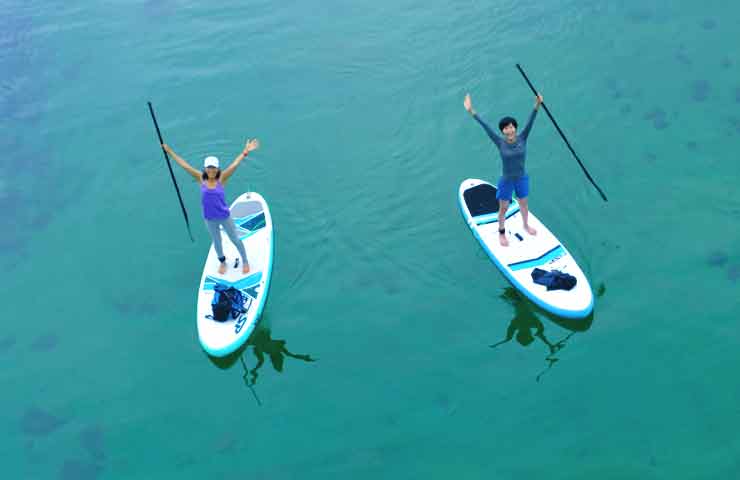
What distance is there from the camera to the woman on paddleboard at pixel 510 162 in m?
11.5

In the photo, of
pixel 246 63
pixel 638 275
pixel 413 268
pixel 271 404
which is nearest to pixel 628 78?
pixel 638 275

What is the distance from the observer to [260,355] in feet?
40.9

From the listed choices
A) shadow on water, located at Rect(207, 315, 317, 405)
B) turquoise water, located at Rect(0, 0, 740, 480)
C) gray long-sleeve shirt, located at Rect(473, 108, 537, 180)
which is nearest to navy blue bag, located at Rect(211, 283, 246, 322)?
shadow on water, located at Rect(207, 315, 317, 405)

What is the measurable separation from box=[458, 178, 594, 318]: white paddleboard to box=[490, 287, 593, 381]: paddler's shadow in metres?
0.22

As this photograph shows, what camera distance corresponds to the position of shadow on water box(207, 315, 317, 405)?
1224cm

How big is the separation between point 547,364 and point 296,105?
8.47 metres

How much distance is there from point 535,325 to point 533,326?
4 centimetres

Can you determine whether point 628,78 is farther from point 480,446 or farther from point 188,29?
point 188,29

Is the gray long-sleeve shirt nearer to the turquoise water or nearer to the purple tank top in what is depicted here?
the turquoise water

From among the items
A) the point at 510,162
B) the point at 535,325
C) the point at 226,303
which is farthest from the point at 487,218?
the point at 226,303

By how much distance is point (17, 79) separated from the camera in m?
18.7

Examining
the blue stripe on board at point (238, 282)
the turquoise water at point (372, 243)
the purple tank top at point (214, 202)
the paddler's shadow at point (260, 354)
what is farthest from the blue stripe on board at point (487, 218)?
the purple tank top at point (214, 202)

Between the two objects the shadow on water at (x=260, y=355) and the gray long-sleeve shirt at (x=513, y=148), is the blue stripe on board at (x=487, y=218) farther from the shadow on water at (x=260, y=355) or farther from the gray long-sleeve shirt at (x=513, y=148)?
the shadow on water at (x=260, y=355)

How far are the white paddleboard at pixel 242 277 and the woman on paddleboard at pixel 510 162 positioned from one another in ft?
14.0
